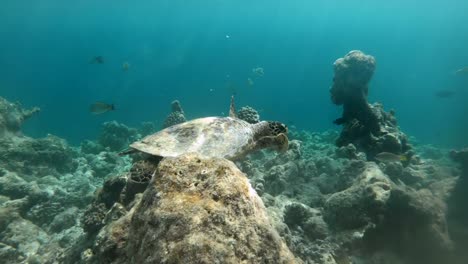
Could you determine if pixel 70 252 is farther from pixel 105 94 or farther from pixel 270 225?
pixel 105 94

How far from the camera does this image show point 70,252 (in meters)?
5.52

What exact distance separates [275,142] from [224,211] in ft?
12.6

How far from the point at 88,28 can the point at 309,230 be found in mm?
129437

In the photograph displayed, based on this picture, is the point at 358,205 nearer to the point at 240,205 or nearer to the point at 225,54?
the point at 240,205

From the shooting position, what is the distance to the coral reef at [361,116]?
12023 millimetres

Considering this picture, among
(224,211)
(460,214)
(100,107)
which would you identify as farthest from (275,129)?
(100,107)

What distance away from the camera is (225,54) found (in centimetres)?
11306

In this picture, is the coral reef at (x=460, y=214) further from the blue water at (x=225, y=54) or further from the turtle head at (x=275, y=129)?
the blue water at (x=225, y=54)

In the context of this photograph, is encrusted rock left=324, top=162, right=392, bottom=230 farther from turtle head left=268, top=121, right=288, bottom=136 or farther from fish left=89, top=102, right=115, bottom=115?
fish left=89, top=102, right=115, bottom=115


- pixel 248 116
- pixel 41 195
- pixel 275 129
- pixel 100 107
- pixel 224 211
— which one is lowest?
pixel 224 211

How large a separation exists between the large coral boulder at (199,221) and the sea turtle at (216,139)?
2.56m

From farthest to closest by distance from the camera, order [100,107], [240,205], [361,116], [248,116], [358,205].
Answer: [361,116]
[100,107]
[248,116]
[358,205]
[240,205]

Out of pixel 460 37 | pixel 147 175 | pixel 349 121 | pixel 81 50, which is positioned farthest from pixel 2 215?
pixel 460 37

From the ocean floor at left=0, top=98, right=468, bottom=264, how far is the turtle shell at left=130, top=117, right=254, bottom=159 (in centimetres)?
42
